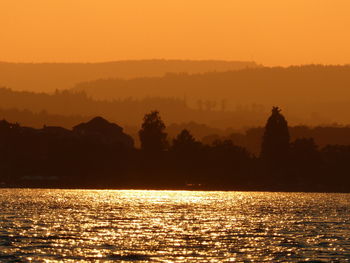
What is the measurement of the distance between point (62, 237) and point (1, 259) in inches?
994

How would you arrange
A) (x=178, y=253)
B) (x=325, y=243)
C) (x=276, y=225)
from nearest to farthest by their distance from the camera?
(x=178, y=253) < (x=325, y=243) < (x=276, y=225)

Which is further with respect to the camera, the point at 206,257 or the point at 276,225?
the point at 276,225

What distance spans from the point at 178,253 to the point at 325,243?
799 inches

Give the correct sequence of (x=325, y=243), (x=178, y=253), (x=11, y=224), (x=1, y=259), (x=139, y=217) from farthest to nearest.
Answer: (x=139, y=217), (x=11, y=224), (x=325, y=243), (x=178, y=253), (x=1, y=259)

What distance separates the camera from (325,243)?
10388 centimetres

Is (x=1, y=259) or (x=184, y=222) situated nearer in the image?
(x=1, y=259)

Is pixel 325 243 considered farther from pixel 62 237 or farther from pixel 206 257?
pixel 62 237

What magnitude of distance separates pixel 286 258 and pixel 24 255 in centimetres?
2371

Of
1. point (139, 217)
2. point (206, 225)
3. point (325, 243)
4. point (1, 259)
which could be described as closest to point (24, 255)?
point (1, 259)

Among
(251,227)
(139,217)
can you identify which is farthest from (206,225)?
(139,217)

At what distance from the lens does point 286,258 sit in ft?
291

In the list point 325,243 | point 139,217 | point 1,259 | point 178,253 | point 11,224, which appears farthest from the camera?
point 139,217

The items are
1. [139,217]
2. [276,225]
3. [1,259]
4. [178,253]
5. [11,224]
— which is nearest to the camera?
[1,259]

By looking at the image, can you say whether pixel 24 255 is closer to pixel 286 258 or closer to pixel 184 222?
pixel 286 258
